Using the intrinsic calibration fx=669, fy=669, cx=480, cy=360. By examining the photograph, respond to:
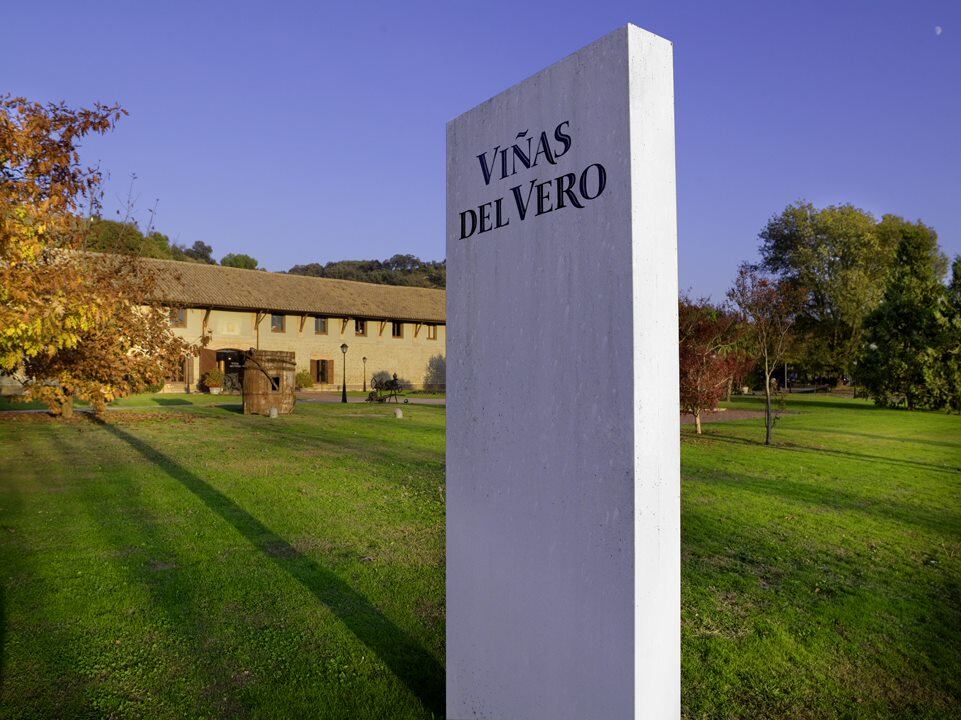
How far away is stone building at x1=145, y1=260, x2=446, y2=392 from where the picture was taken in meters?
36.6

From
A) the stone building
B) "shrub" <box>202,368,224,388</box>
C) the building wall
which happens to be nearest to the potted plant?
"shrub" <box>202,368,224,388</box>

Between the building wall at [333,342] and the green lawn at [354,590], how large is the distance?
2796cm

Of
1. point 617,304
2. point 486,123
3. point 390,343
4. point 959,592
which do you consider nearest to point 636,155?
point 617,304

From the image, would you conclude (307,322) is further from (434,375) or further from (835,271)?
(835,271)

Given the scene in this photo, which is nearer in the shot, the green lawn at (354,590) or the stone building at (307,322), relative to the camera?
the green lawn at (354,590)

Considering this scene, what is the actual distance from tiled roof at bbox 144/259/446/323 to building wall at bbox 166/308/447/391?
0.87 meters

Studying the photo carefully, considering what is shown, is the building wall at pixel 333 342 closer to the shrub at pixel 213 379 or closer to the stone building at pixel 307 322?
the stone building at pixel 307 322

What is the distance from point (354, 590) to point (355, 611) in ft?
1.33

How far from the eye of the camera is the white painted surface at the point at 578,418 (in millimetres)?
2432

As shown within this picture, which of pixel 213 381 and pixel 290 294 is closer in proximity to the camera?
pixel 213 381

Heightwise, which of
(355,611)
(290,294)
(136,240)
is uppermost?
(136,240)

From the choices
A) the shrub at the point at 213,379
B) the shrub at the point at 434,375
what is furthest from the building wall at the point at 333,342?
the shrub at the point at 213,379

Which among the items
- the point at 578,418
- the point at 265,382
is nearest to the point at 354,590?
the point at 578,418

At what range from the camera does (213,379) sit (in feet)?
116
